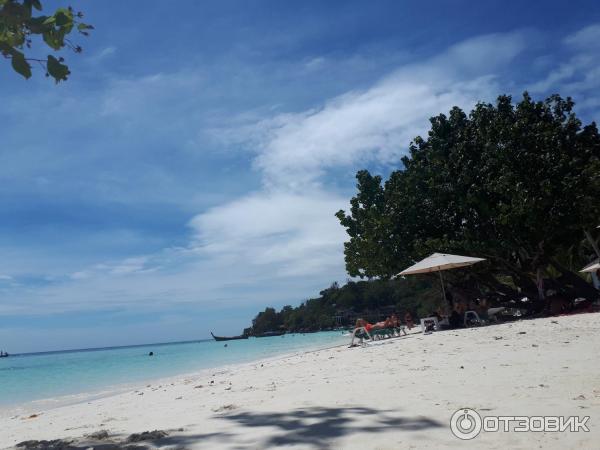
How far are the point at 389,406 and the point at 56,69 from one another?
13.6 feet

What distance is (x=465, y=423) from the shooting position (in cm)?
378

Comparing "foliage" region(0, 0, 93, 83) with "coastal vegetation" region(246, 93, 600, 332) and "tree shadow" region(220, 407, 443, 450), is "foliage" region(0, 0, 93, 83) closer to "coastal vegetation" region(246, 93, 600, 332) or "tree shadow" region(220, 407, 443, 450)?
"tree shadow" region(220, 407, 443, 450)

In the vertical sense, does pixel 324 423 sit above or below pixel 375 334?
below

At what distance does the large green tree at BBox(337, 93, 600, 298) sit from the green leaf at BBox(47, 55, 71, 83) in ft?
53.4

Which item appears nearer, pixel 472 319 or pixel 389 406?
pixel 389 406

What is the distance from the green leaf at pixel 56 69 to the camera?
3.36 metres

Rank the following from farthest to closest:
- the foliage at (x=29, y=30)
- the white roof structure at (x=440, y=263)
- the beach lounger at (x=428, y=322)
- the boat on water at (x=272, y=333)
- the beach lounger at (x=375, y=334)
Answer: the boat on water at (x=272, y=333) < the beach lounger at (x=428, y=322) < the beach lounger at (x=375, y=334) < the white roof structure at (x=440, y=263) < the foliage at (x=29, y=30)

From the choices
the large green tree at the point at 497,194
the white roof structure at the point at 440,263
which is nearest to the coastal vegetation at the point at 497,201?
the large green tree at the point at 497,194

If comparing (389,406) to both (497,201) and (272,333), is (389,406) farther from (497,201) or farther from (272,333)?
(272,333)

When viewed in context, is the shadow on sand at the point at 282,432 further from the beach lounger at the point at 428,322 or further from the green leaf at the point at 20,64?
the beach lounger at the point at 428,322

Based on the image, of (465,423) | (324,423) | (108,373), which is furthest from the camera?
(108,373)

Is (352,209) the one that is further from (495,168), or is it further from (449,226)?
(495,168)

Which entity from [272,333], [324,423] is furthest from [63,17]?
[272,333]

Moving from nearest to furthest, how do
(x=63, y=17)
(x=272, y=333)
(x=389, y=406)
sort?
(x=63, y=17) → (x=389, y=406) → (x=272, y=333)
